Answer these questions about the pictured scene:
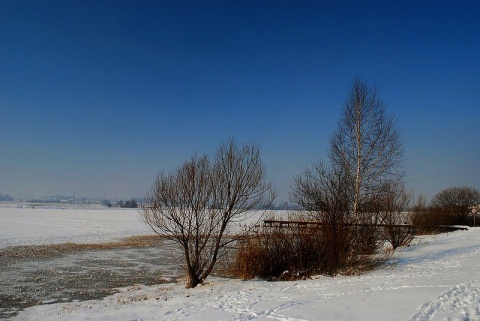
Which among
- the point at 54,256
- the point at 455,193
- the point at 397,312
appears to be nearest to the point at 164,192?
the point at 397,312

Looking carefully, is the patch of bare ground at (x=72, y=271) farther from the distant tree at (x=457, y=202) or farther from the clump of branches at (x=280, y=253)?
the distant tree at (x=457, y=202)

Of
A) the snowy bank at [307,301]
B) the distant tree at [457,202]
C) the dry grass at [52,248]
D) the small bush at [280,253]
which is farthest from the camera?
the distant tree at [457,202]

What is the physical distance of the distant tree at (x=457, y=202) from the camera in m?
53.9

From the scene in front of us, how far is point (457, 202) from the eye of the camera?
63562mm

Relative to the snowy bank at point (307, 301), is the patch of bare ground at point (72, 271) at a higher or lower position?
lower

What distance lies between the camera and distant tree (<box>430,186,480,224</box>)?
53.9 metres

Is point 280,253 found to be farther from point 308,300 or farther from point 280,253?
point 308,300

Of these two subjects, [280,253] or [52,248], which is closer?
[280,253]

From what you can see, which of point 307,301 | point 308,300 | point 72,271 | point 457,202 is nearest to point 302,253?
point 308,300

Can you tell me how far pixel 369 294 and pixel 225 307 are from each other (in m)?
3.68

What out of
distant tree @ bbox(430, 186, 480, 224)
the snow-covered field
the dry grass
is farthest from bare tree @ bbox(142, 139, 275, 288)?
distant tree @ bbox(430, 186, 480, 224)

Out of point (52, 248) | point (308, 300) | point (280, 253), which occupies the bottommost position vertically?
point (52, 248)

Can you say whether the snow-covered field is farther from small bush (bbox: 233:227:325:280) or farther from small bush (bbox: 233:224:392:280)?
small bush (bbox: 233:227:325:280)

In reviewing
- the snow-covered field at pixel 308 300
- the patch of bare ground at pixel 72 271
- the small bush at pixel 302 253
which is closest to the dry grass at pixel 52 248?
the patch of bare ground at pixel 72 271
